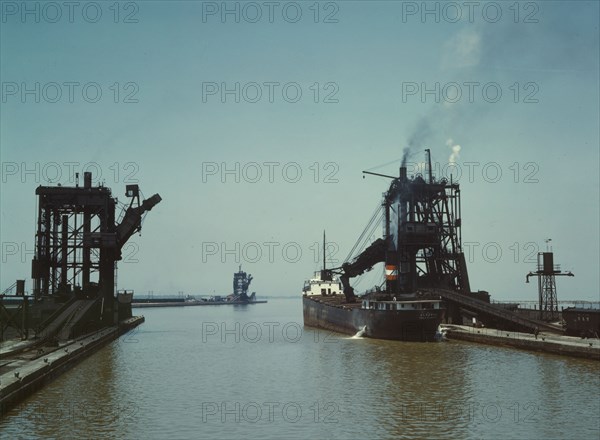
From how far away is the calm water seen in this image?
2491cm

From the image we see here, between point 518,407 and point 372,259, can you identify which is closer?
point 518,407

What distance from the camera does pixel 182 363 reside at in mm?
47500

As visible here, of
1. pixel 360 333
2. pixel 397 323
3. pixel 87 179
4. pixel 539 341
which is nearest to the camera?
pixel 539 341

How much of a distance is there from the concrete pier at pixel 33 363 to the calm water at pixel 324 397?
2.25 ft

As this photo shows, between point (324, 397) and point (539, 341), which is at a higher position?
point (539, 341)

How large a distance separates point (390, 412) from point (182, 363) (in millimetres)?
23765

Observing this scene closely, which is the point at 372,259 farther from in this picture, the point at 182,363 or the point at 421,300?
the point at 182,363

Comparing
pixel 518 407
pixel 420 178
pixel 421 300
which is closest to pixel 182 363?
pixel 421 300

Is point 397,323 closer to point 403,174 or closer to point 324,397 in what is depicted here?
point 324,397

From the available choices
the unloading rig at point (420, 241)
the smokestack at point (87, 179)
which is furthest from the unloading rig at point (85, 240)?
the unloading rig at point (420, 241)

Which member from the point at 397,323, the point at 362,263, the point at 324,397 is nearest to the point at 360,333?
Result: the point at 397,323

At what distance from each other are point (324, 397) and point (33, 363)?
16899 millimetres

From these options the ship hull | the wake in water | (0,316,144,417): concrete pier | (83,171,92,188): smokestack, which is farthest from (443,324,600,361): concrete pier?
(83,171,92,188): smokestack

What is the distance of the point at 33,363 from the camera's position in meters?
35.3
